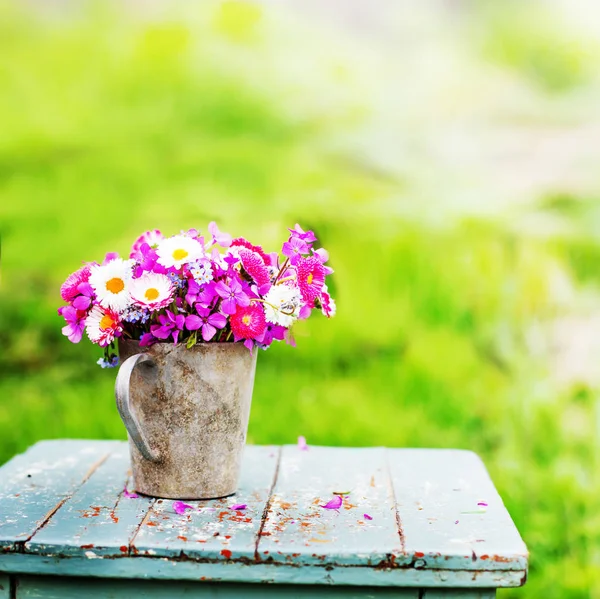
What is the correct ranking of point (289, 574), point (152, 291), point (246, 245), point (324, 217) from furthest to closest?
point (324, 217) → point (246, 245) → point (152, 291) → point (289, 574)

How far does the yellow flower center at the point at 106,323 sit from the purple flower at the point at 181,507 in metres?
0.28

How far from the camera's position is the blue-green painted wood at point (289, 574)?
101 centimetres

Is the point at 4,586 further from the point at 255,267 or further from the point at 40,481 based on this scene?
the point at 255,267

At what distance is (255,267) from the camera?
1.18 metres

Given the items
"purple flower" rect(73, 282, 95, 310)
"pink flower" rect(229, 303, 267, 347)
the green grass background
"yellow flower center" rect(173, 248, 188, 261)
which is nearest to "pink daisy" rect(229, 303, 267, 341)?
"pink flower" rect(229, 303, 267, 347)

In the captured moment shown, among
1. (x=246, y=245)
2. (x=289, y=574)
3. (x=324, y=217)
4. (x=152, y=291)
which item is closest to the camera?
(x=289, y=574)

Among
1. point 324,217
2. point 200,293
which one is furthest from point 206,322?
point 324,217

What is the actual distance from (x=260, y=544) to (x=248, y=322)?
0.30 metres

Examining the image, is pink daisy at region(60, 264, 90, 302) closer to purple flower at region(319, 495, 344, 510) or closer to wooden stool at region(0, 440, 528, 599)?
wooden stool at region(0, 440, 528, 599)

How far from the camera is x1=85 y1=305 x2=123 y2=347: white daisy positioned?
45.6 inches

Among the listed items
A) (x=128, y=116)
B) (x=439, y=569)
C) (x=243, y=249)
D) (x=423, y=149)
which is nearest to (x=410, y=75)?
(x=423, y=149)

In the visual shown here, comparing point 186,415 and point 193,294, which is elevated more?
point 193,294

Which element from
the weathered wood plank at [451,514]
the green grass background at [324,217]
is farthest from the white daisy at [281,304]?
the green grass background at [324,217]

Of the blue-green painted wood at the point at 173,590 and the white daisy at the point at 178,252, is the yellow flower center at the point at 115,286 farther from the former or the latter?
the blue-green painted wood at the point at 173,590
